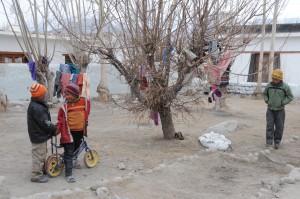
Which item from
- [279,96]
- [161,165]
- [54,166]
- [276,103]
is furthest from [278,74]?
[54,166]

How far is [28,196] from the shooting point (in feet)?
13.6

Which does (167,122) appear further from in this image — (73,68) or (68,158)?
(73,68)

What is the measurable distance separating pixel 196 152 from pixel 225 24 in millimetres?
2255

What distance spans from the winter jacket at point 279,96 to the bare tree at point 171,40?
117cm

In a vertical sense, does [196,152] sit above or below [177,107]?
below

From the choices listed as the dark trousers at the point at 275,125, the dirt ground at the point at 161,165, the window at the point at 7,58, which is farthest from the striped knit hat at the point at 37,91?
the window at the point at 7,58

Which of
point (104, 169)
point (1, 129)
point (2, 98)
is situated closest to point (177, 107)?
point (104, 169)

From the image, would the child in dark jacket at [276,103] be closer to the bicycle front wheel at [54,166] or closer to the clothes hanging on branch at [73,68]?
the bicycle front wheel at [54,166]

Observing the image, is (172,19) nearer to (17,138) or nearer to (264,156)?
(264,156)

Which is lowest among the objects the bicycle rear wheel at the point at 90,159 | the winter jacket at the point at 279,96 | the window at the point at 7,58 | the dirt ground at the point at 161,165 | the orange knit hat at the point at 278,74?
the dirt ground at the point at 161,165

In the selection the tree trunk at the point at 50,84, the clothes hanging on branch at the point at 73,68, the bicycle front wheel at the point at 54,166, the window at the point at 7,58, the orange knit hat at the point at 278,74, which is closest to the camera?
the bicycle front wheel at the point at 54,166

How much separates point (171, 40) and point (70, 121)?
2463 mm

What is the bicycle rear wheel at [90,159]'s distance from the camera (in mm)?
5605

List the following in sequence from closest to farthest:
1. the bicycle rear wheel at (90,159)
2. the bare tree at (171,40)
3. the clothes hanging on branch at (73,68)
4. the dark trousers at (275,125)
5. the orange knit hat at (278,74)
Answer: the bicycle rear wheel at (90,159), the bare tree at (171,40), the orange knit hat at (278,74), the dark trousers at (275,125), the clothes hanging on branch at (73,68)
